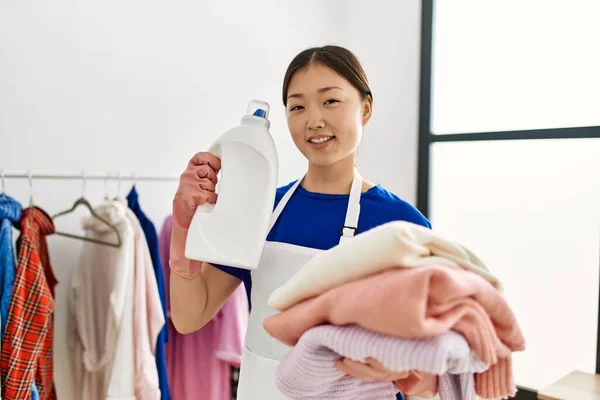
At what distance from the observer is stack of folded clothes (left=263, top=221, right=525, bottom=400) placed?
1.59 ft

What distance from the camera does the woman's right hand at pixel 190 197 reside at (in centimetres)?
80

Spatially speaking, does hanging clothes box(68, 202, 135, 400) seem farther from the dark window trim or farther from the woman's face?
the dark window trim

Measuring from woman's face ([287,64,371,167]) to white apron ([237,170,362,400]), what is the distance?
91 mm

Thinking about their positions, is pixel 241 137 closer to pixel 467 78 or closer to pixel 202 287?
pixel 202 287

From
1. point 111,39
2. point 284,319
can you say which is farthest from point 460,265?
point 111,39

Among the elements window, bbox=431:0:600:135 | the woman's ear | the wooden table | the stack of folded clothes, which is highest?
window, bbox=431:0:600:135

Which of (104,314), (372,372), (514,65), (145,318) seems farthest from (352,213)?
(514,65)

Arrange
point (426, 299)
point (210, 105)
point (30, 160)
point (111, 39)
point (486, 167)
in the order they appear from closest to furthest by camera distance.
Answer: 1. point (426, 299)
2. point (30, 160)
3. point (111, 39)
4. point (210, 105)
5. point (486, 167)

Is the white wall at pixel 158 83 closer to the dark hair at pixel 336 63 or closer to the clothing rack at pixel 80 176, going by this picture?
the clothing rack at pixel 80 176

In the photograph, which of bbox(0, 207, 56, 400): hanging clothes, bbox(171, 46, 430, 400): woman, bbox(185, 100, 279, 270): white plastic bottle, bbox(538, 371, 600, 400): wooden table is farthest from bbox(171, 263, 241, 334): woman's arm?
bbox(538, 371, 600, 400): wooden table

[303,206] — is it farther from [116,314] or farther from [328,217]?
[116,314]

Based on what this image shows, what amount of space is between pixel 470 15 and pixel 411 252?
6.34 feet

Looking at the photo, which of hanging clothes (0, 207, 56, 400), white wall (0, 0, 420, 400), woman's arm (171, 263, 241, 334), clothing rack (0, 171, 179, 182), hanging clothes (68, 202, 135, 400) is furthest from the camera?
white wall (0, 0, 420, 400)

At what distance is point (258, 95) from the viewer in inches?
84.5
